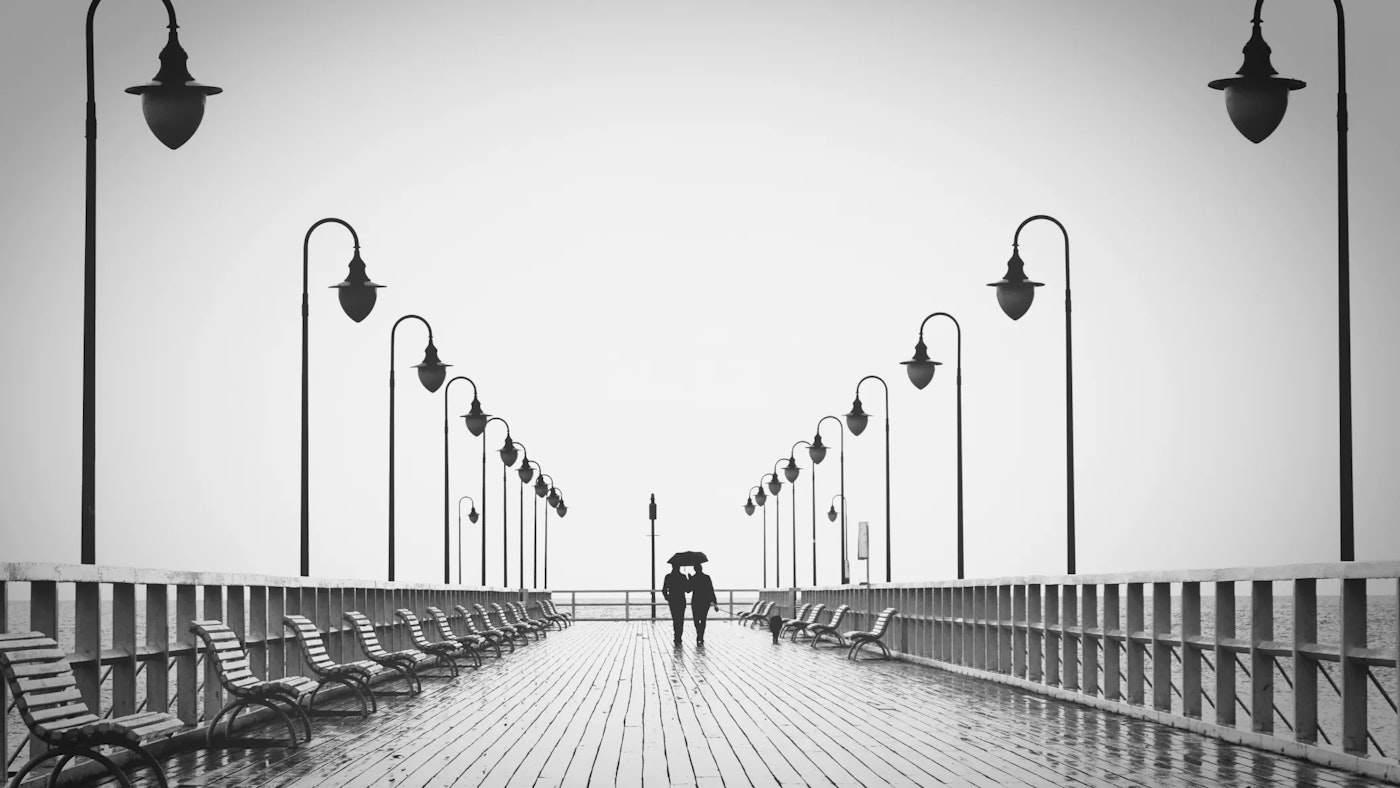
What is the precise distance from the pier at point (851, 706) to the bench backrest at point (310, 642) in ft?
1.31

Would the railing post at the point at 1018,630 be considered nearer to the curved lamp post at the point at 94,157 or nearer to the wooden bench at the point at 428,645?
the wooden bench at the point at 428,645

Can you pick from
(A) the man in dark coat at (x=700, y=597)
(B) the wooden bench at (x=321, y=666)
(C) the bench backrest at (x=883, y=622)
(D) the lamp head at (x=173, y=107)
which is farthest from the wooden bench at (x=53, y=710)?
(A) the man in dark coat at (x=700, y=597)

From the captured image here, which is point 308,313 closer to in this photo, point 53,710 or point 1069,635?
point 1069,635

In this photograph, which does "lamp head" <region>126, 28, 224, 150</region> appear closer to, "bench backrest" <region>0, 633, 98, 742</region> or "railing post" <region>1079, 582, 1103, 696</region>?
"bench backrest" <region>0, 633, 98, 742</region>

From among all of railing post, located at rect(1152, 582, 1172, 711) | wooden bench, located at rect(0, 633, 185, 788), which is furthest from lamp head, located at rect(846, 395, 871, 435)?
wooden bench, located at rect(0, 633, 185, 788)

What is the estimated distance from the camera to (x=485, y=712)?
53.2 ft

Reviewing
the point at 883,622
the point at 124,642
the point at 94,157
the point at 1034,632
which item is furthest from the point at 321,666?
the point at 883,622

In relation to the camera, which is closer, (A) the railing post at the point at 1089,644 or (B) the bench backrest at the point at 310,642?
(B) the bench backrest at the point at 310,642

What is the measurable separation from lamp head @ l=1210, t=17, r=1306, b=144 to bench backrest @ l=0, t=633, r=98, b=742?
8.73 metres

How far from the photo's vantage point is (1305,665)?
11125 millimetres

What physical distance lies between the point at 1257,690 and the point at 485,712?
24.4 feet

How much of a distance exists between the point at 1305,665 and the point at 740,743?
4.10 meters

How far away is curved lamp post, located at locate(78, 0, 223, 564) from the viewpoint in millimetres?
12094

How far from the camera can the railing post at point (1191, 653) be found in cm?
1345
